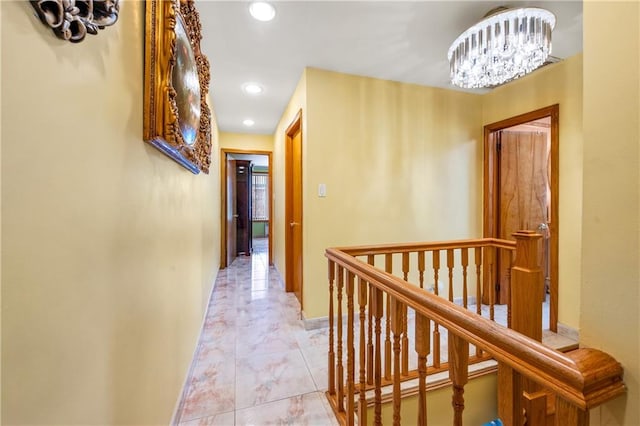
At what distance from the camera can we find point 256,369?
72.1 inches

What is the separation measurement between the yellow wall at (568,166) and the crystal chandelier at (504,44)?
0.88 m

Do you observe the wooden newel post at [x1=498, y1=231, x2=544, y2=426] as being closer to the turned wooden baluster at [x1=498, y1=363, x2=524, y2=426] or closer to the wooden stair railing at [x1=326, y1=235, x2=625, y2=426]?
the wooden stair railing at [x1=326, y1=235, x2=625, y2=426]

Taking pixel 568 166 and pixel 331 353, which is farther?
pixel 568 166

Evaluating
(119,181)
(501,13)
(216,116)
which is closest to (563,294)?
(501,13)

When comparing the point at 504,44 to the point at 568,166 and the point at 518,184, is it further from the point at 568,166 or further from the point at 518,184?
the point at 518,184

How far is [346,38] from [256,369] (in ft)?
8.25

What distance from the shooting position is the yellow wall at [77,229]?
0.41 m

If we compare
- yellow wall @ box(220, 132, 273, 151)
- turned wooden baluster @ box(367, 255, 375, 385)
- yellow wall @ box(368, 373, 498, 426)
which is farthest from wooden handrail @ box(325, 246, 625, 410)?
yellow wall @ box(220, 132, 273, 151)

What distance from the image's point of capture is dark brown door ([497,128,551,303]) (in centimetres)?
300

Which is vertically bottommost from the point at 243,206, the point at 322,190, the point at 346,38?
the point at 243,206

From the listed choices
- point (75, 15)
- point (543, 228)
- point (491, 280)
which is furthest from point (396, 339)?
point (543, 228)

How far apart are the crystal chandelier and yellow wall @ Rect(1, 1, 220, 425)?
1899 mm

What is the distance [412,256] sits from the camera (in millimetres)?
2719

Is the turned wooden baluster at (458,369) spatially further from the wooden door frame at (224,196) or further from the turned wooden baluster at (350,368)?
the wooden door frame at (224,196)
